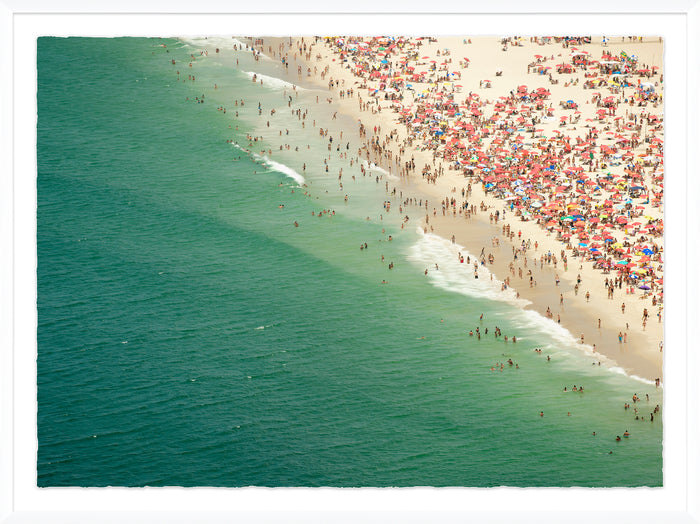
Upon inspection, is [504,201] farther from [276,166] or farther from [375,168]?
[276,166]

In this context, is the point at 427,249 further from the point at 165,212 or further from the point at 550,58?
the point at 550,58

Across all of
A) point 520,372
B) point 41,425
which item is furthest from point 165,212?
point 520,372

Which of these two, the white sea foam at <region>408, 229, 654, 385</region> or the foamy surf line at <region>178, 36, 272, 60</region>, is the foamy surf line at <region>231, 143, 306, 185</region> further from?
the foamy surf line at <region>178, 36, 272, 60</region>

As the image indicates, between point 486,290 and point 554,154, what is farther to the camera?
point 554,154
